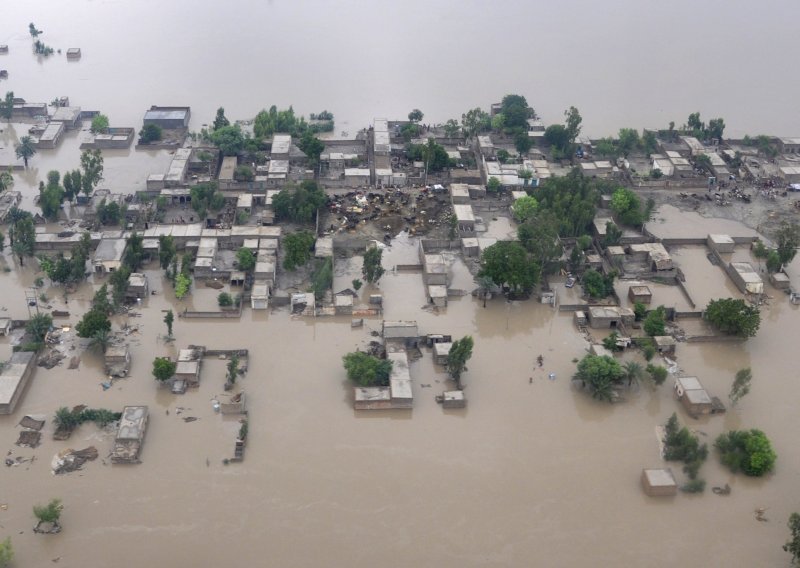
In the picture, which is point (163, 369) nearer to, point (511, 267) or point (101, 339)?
point (101, 339)

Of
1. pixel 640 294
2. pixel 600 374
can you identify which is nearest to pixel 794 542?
pixel 600 374

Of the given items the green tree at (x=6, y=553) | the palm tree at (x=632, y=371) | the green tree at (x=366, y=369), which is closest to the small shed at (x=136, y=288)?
the green tree at (x=366, y=369)

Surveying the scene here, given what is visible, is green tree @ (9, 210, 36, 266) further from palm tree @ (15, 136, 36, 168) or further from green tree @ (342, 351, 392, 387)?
green tree @ (342, 351, 392, 387)

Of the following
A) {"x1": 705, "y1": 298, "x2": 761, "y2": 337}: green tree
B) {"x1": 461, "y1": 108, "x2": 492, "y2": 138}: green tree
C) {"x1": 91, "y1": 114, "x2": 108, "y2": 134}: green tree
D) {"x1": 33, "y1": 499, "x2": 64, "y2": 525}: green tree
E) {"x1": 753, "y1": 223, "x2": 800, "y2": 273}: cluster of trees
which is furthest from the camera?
{"x1": 461, "y1": 108, "x2": 492, "y2": 138}: green tree

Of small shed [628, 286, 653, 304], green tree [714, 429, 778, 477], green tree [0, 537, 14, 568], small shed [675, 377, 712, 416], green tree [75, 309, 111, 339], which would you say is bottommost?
green tree [0, 537, 14, 568]

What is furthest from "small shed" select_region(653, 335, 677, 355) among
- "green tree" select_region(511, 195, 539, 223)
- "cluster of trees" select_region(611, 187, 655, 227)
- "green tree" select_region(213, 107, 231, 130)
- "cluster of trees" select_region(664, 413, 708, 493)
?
"green tree" select_region(213, 107, 231, 130)

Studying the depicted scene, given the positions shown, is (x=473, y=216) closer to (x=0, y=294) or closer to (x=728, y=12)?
(x=0, y=294)
